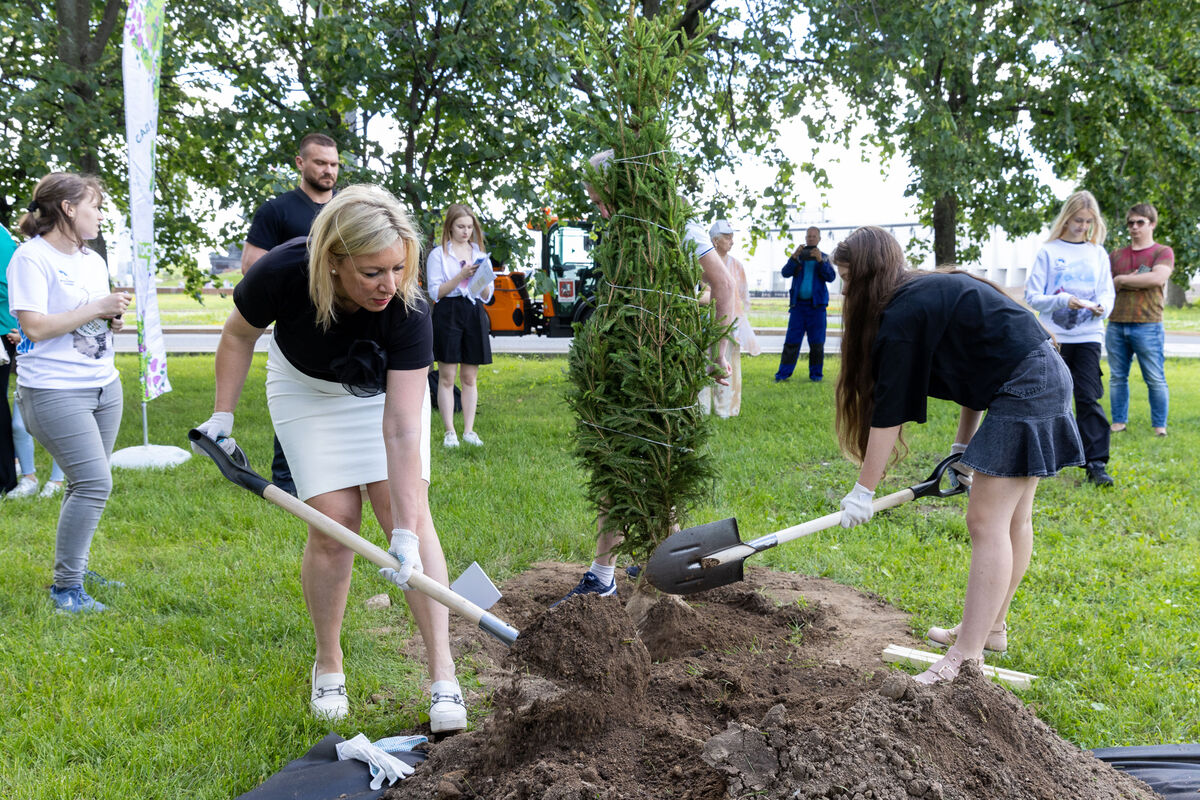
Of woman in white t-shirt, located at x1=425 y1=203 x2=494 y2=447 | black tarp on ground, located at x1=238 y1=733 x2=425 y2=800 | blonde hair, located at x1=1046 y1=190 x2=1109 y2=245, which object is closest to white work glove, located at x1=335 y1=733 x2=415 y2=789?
black tarp on ground, located at x1=238 y1=733 x2=425 y2=800

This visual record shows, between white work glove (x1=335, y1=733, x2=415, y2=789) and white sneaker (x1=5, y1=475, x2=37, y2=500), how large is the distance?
4226 millimetres

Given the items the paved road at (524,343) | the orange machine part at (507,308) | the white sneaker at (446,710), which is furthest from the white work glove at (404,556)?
the orange machine part at (507,308)

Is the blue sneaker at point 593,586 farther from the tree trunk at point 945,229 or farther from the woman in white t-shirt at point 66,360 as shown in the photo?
the tree trunk at point 945,229

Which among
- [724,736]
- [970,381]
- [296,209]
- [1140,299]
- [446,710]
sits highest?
[296,209]

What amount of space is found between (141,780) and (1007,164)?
10.3 m

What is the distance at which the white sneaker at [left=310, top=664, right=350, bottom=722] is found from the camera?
2.94 meters

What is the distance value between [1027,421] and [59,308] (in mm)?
4245

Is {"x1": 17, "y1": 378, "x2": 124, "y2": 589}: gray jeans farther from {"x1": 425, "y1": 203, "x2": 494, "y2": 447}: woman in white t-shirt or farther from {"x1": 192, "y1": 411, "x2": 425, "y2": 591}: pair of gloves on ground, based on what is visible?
{"x1": 425, "y1": 203, "x2": 494, "y2": 447}: woman in white t-shirt

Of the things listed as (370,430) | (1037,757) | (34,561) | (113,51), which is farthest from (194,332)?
(1037,757)

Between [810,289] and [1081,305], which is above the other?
[810,289]

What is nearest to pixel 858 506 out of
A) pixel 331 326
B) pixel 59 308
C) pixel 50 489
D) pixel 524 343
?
pixel 331 326

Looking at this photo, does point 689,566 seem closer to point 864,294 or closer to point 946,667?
point 946,667

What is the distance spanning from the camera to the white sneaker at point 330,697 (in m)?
2.94

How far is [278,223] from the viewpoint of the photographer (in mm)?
4609
